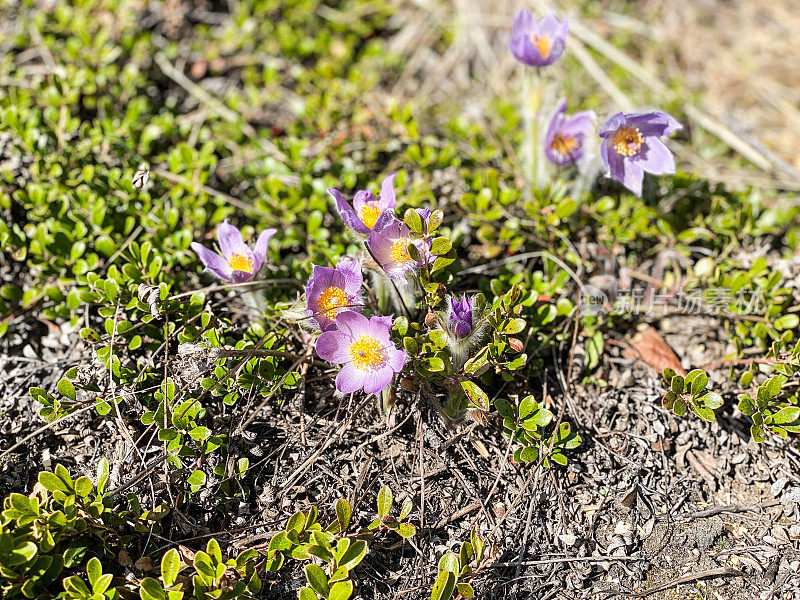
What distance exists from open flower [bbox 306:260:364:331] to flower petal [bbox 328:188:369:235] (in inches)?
4.0

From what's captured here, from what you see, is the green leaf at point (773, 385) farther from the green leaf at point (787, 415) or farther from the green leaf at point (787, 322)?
the green leaf at point (787, 322)

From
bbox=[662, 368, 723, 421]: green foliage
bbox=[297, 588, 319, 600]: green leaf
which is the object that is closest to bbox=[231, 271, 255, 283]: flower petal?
bbox=[297, 588, 319, 600]: green leaf

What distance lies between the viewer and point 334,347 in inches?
76.8

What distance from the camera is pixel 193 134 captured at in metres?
3.09

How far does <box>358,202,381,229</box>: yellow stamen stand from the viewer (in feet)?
6.69

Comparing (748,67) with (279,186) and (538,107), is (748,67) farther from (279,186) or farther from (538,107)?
(279,186)

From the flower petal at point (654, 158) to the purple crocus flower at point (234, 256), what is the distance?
4.37 ft

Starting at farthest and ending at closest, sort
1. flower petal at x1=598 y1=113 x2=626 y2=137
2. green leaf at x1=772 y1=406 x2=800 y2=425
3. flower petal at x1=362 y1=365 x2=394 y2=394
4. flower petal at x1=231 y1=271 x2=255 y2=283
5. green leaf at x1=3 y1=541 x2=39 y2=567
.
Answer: flower petal at x1=598 y1=113 x2=626 y2=137 → flower petal at x1=231 y1=271 x2=255 y2=283 → green leaf at x1=772 y1=406 x2=800 y2=425 → flower petal at x1=362 y1=365 x2=394 y2=394 → green leaf at x1=3 y1=541 x2=39 y2=567

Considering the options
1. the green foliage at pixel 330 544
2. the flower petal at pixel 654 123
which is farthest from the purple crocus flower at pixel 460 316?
the flower petal at pixel 654 123

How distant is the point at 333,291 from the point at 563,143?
3.84ft

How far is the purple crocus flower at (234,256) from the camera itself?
84.3 inches

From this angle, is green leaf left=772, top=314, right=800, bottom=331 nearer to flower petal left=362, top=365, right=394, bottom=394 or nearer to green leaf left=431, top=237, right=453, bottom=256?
green leaf left=431, top=237, right=453, bottom=256

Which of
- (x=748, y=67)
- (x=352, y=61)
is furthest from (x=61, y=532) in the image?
(x=748, y=67)

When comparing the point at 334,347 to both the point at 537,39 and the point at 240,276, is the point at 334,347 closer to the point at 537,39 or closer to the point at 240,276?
the point at 240,276
